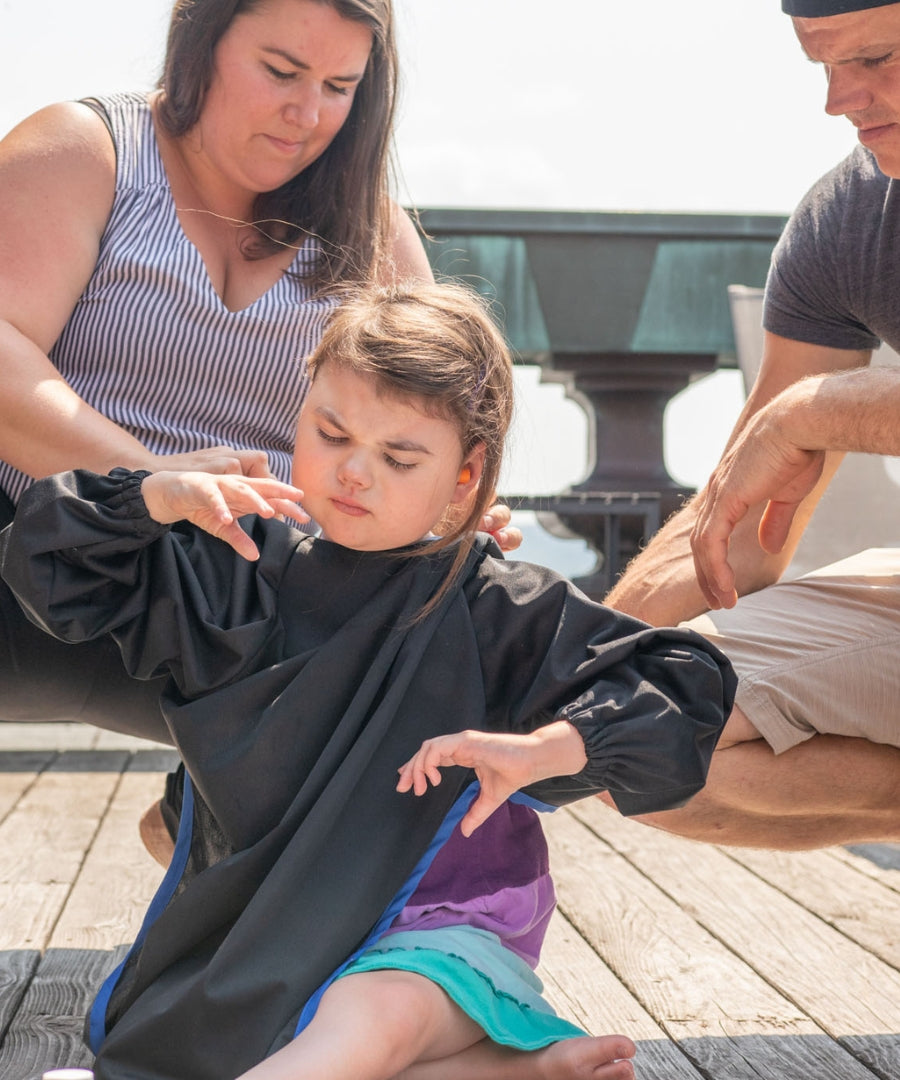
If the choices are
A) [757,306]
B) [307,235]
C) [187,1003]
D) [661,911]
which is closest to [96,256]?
[307,235]

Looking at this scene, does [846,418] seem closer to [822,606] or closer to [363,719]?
[822,606]

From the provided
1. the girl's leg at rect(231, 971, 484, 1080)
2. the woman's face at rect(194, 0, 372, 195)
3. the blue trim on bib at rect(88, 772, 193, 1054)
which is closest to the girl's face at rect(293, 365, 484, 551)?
the blue trim on bib at rect(88, 772, 193, 1054)

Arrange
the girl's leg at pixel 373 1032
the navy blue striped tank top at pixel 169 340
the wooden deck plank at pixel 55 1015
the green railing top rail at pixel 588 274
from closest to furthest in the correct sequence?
the girl's leg at pixel 373 1032, the wooden deck plank at pixel 55 1015, the navy blue striped tank top at pixel 169 340, the green railing top rail at pixel 588 274

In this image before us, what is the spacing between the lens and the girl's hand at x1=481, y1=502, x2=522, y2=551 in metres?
1.64

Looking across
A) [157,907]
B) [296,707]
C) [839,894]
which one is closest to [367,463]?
[296,707]

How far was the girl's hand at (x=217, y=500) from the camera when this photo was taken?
1.29 meters

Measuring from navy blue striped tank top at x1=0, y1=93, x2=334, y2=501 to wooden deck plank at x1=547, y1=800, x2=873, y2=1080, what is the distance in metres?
0.87

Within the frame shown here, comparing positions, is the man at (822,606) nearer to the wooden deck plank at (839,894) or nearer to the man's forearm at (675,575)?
the man's forearm at (675,575)

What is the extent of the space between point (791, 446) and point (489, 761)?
25.5 inches

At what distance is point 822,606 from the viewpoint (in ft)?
6.09

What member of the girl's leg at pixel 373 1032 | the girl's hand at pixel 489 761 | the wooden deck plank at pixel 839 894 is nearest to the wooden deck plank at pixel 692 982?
the wooden deck plank at pixel 839 894

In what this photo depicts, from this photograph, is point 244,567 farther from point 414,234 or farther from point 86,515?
point 414,234

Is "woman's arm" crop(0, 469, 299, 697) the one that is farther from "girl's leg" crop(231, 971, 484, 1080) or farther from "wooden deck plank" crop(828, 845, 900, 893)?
"wooden deck plank" crop(828, 845, 900, 893)

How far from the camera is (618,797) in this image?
1378 mm
